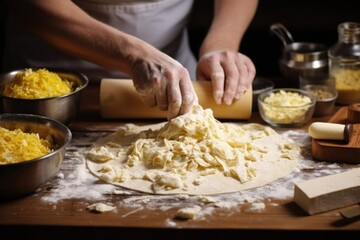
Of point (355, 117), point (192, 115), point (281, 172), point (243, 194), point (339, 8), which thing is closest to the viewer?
point (243, 194)

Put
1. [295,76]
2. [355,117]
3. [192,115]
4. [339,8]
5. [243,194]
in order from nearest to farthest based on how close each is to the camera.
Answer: [243,194] → [192,115] → [355,117] → [295,76] → [339,8]

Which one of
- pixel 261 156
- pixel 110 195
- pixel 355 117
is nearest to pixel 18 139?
pixel 110 195

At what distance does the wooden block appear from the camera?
1594 millimetres

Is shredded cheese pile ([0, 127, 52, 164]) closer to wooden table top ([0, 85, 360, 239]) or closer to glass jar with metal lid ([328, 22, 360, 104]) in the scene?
wooden table top ([0, 85, 360, 239])

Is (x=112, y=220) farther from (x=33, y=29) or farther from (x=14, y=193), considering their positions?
(x=33, y=29)

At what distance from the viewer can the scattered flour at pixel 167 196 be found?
64.9 inches

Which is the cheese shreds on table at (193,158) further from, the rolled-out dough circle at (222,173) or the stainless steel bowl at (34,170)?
the stainless steel bowl at (34,170)

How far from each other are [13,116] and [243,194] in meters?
0.74

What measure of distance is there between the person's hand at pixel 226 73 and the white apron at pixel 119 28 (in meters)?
0.32

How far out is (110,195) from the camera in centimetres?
171

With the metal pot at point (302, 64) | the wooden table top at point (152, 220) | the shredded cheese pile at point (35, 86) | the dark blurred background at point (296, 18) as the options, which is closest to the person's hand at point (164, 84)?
the shredded cheese pile at point (35, 86)

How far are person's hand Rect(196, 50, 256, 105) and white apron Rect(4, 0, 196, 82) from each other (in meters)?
0.32

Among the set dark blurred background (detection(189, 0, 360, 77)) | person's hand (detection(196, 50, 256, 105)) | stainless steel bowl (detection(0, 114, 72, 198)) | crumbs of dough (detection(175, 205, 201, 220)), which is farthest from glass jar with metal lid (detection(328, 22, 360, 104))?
stainless steel bowl (detection(0, 114, 72, 198))

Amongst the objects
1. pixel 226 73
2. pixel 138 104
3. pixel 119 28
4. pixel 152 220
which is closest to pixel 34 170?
pixel 152 220
